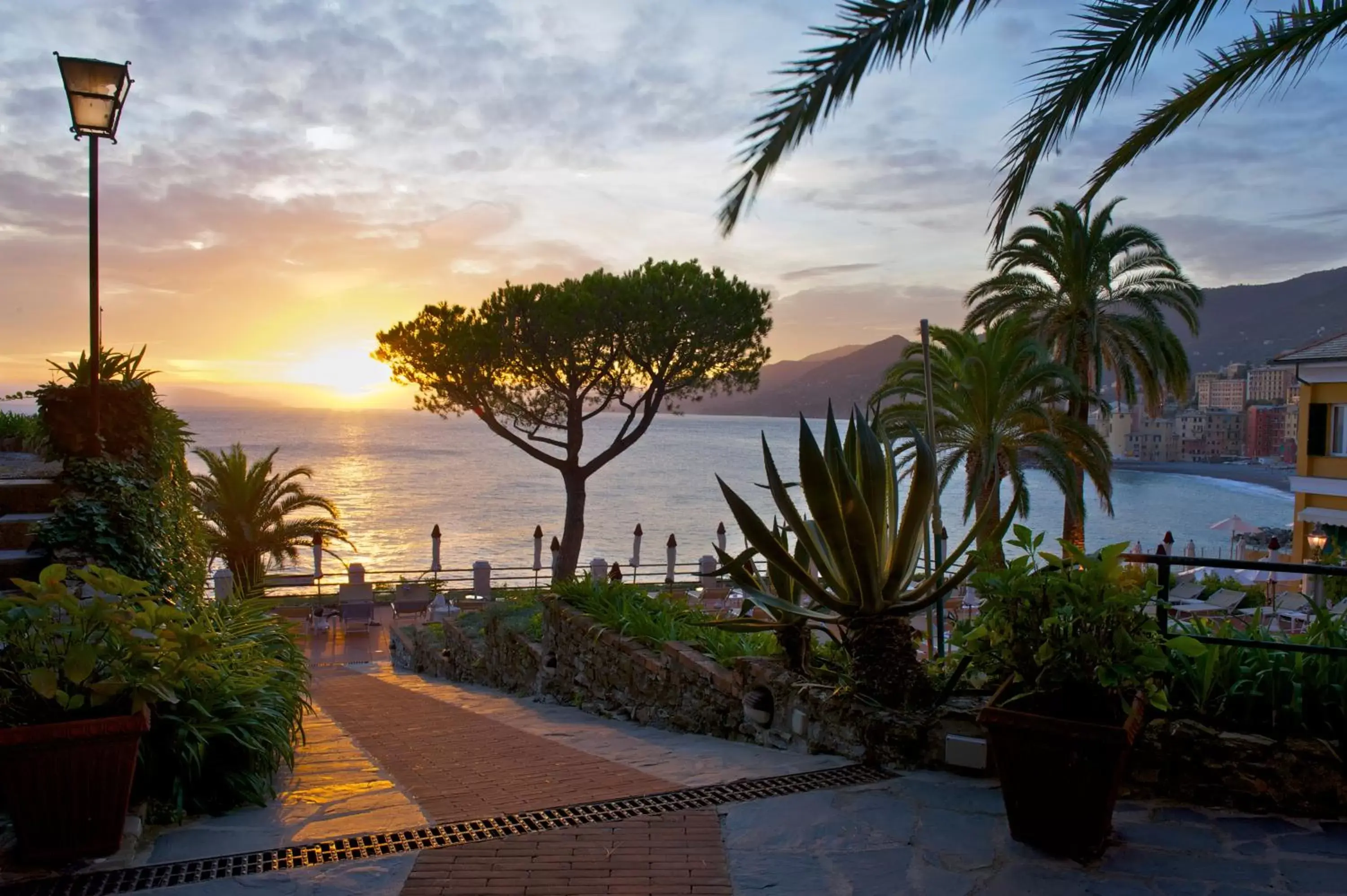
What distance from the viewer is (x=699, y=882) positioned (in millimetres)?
3180

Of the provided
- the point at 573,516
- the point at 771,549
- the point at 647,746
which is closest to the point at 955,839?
the point at 771,549

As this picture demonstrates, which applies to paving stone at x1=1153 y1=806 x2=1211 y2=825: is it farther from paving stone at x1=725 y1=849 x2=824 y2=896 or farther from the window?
the window

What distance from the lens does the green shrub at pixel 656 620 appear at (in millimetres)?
6387

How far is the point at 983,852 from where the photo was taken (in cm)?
338

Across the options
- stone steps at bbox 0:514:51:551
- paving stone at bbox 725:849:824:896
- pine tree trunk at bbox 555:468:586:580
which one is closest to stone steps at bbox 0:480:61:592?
stone steps at bbox 0:514:51:551

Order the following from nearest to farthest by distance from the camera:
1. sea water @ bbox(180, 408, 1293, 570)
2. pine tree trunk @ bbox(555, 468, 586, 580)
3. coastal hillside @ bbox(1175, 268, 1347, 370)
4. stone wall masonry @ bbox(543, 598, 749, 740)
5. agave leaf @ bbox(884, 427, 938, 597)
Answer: agave leaf @ bbox(884, 427, 938, 597)
stone wall masonry @ bbox(543, 598, 749, 740)
pine tree trunk @ bbox(555, 468, 586, 580)
sea water @ bbox(180, 408, 1293, 570)
coastal hillside @ bbox(1175, 268, 1347, 370)

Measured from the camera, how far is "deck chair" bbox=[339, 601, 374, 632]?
17453 mm

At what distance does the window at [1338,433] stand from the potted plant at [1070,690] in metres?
24.0

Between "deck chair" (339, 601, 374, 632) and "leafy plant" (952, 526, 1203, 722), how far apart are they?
51.5 ft

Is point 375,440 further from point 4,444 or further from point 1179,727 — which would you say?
point 1179,727

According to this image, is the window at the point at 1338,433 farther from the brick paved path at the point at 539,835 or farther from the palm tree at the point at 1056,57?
the brick paved path at the point at 539,835

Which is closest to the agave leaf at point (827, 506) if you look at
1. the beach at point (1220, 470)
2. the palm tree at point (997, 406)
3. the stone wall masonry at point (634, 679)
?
the stone wall masonry at point (634, 679)

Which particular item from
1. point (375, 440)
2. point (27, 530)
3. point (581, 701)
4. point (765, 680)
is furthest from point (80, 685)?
point (375, 440)

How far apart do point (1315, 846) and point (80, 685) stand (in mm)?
4435
